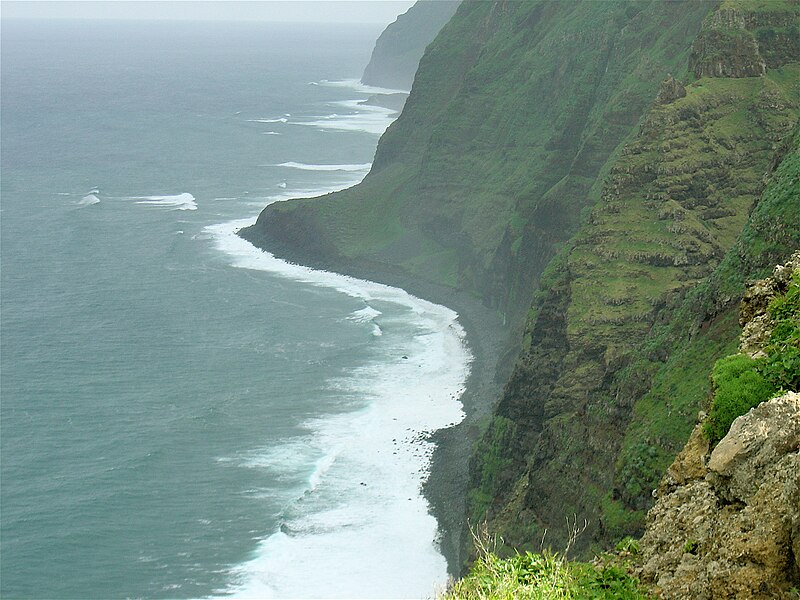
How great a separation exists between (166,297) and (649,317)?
70.0 metres

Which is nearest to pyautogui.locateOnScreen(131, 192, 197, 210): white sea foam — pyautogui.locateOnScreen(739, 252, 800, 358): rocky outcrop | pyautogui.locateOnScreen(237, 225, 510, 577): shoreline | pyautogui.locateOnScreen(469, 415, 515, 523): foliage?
pyautogui.locateOnScreen(237, 225, 510, 577): shoreline

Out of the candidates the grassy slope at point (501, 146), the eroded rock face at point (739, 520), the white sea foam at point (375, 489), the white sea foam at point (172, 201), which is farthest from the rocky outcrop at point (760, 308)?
the white sea foam at point (172, 201)

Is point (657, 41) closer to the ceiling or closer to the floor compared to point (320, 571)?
closer to the ceiling

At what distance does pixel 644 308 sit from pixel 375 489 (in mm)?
22604

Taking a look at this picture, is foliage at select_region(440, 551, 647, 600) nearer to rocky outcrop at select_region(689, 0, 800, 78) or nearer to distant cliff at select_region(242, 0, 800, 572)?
distant cliff at select_region(242, 0, 800, 572)

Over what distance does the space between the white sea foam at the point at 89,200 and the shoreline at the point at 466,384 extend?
95.6 ft

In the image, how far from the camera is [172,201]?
171 meters

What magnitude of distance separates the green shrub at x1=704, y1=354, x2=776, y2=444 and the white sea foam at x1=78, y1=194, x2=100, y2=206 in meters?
157

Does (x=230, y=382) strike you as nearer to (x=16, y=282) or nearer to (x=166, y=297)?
(x=166, y=297)

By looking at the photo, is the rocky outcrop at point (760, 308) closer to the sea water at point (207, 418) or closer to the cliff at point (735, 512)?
the cliff at point (735, 512)

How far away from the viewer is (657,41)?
370 ft

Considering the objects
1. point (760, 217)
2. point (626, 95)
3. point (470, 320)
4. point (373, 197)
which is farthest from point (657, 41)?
point (760, 217)

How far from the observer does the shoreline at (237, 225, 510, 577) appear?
233 feet

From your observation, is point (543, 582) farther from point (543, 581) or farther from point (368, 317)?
point (368, 317)
